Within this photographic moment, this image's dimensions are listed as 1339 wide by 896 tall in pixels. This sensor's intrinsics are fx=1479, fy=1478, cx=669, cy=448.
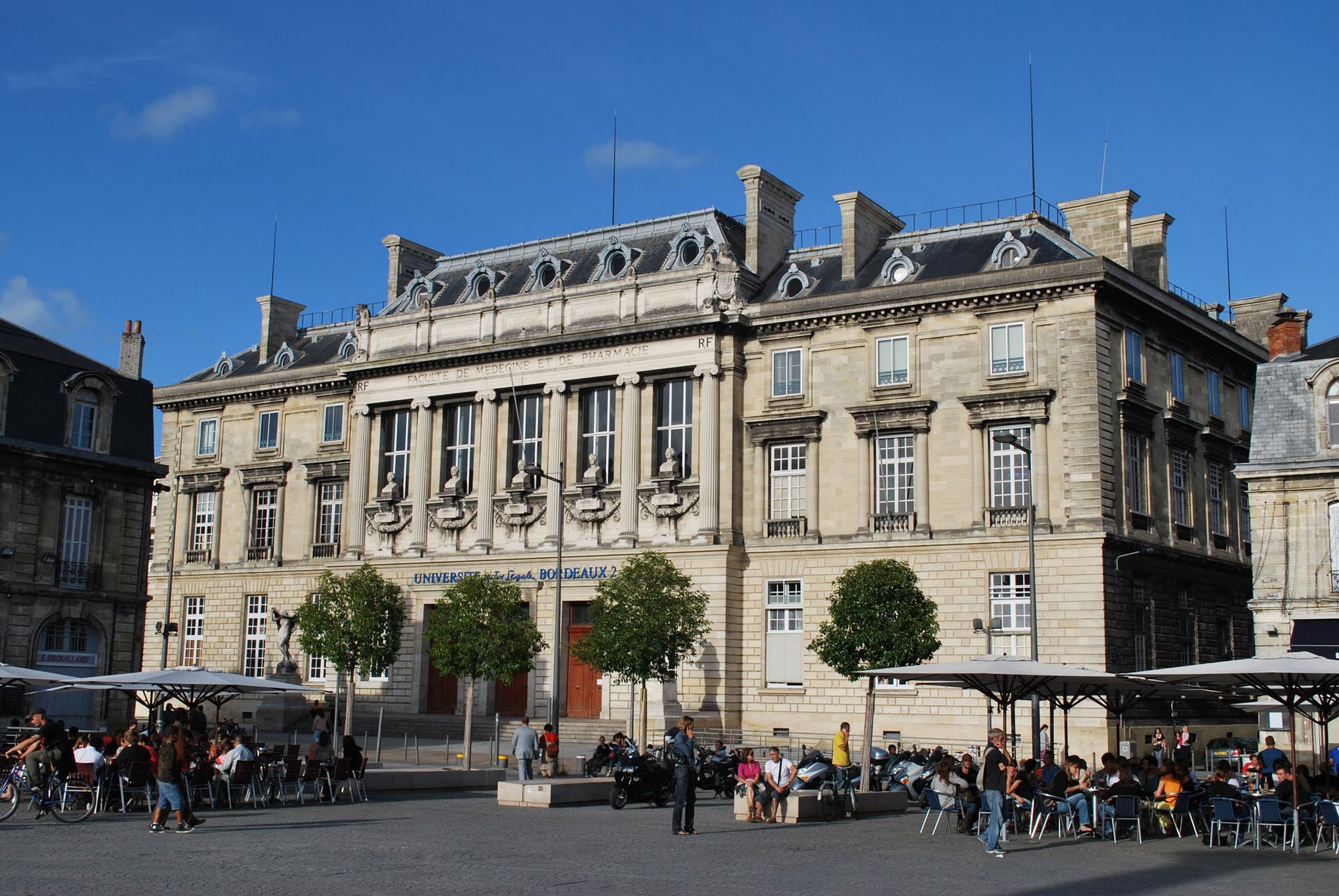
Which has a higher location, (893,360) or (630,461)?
(893,360)

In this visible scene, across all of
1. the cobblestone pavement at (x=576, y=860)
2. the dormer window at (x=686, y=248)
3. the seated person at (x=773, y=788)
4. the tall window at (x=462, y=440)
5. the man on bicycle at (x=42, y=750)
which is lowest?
the cobblestone pavement at (x=576, y=860)

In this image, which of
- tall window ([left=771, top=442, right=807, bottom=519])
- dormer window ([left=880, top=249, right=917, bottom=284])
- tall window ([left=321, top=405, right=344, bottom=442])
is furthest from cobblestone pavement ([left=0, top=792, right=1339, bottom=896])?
tall window ([left=321, top=405, right=344, bottom=442])

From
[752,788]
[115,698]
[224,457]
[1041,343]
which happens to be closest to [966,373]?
[1041,343]

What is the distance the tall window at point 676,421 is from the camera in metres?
49.7

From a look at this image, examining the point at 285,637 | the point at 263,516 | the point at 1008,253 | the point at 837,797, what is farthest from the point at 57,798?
the point at 263,516

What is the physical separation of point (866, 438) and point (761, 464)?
3772 millimetres

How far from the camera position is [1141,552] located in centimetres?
4334

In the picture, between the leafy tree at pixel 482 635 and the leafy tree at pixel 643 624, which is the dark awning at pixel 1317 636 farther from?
the leafy tree at pixel 482 635

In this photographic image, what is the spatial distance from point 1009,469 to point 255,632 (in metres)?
31.7

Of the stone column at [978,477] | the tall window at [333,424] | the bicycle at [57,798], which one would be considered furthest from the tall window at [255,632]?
the bicycle at [57,798]

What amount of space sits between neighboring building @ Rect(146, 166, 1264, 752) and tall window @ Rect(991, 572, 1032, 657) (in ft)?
0.23

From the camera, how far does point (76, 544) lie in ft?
145

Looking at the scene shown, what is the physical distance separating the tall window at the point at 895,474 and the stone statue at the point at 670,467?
6884 millimetres

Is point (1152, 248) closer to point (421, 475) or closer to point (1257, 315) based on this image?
point (1257, 315)
